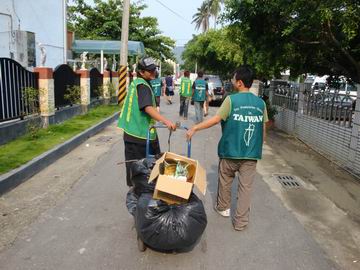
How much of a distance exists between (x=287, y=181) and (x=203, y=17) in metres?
67.2

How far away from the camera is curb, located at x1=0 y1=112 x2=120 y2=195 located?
18.7 ft

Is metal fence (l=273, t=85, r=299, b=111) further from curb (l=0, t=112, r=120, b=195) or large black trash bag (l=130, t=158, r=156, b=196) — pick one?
large black trash bag (l=130, t=158, r=156, b=196)

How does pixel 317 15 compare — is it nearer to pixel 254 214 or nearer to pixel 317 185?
pixel 317 185

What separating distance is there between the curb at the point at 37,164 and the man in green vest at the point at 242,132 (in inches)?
124

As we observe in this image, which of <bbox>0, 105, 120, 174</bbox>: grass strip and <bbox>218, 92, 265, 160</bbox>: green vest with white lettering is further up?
<bbox>218, 92, 265, 160</bbox>: green vest with white lettering

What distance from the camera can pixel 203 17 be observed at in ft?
231

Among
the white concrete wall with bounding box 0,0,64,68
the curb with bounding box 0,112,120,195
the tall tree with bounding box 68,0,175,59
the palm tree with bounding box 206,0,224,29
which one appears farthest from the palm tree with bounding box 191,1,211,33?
the curb with bounding box 0,112,120,195

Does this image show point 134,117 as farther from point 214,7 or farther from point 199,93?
point 214,7

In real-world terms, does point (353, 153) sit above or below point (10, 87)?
below

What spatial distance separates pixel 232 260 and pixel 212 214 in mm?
1209

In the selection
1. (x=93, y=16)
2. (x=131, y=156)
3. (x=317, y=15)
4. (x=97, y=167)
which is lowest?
(x=97, y=167)

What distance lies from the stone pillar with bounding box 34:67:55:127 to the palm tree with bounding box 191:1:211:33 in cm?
5747

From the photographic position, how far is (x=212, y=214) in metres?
5.00

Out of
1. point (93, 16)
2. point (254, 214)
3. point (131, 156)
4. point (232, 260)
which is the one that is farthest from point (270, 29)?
point (93, 16)
